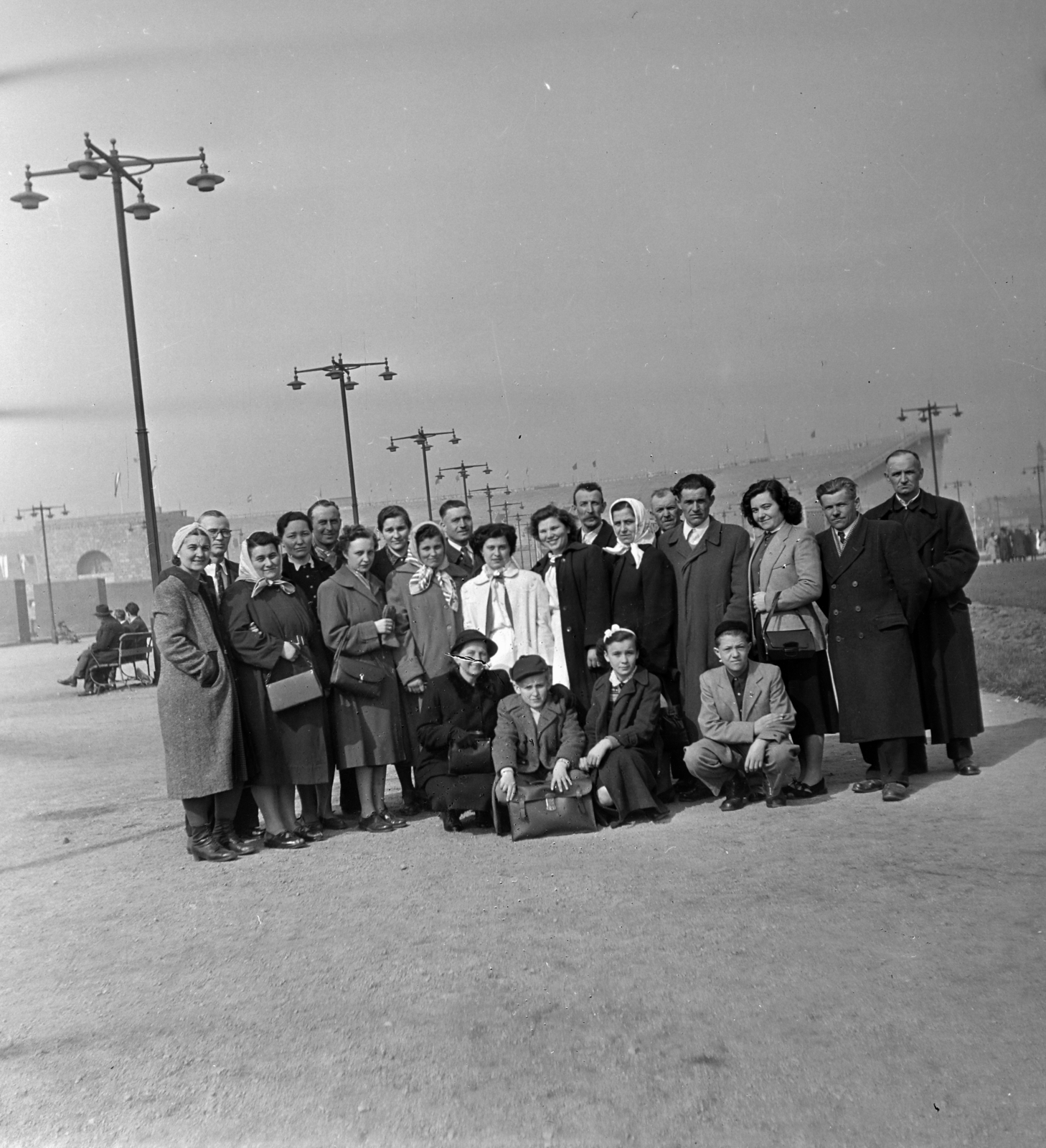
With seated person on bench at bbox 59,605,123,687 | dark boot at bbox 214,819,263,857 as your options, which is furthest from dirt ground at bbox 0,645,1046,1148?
seated person on bench at bbox 59,605,123,687

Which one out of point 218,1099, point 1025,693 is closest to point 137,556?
point 1025,693

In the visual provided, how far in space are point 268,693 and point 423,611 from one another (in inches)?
43.3

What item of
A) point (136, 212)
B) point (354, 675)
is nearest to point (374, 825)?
point (354, 675)

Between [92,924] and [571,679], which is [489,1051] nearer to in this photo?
[92,924]

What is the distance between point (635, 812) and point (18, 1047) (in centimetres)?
369

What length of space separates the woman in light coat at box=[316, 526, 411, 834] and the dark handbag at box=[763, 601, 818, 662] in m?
2.26

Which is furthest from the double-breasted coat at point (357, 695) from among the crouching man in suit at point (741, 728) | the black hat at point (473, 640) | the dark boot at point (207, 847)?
the crouching man in suit at point (741, 728)

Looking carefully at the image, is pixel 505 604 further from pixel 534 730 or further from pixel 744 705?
pixel 744 705

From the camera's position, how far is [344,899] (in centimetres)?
505

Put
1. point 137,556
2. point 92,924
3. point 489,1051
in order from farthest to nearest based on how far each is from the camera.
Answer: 1. point 137,556
2. point 92,924
3. point 489,1051

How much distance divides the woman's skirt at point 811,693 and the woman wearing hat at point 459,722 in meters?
1.76

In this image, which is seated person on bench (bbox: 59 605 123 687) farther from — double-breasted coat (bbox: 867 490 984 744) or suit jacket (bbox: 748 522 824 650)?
double-breasted coat (bbox: 867 490 984 744)

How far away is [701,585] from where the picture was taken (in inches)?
276

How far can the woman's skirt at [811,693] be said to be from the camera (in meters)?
6.77
